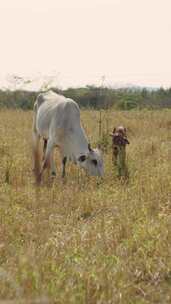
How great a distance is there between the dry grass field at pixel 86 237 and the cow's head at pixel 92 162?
0.16m

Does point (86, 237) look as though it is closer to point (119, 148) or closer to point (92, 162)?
point (92, 162)

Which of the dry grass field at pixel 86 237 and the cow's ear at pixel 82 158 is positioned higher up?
the dry grass field at pixel 86 237

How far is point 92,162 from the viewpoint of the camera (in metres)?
7.42

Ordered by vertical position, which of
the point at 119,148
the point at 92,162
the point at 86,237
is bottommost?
the point at 92,162

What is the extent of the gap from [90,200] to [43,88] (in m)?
6.55

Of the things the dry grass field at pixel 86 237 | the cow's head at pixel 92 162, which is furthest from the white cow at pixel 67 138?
the dry grass field at pixel 86 237

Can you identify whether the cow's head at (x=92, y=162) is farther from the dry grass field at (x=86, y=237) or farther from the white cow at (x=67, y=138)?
the dry grass field at (x=86, y=237)

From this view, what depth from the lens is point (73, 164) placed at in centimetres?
845

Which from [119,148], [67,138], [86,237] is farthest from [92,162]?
[86,237]

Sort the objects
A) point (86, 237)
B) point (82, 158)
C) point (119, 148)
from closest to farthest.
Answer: point (86, 237), point (82, 158), point (119, 148)

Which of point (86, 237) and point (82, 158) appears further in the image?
point (82, 158)

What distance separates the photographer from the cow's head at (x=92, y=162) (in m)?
7.34

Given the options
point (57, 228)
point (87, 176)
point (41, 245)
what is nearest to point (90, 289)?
point (41, 245)

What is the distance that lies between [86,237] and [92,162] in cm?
326
